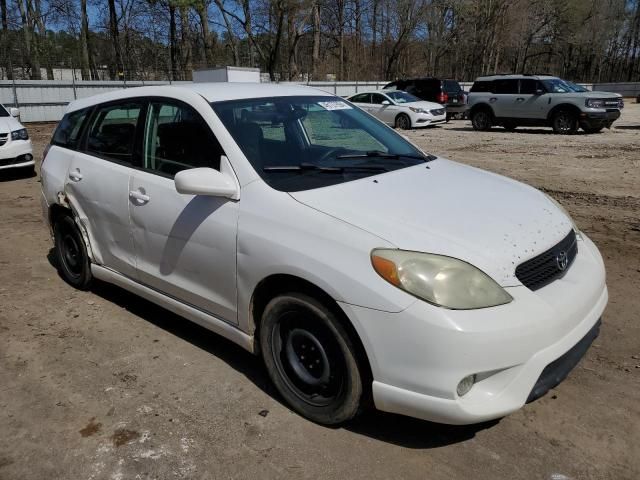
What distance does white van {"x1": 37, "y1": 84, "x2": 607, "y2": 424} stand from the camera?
2.40 metres

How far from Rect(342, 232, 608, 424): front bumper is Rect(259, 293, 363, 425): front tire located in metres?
0.15

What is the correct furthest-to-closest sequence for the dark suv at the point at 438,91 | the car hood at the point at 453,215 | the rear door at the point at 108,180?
1. the dark suv at the point at 438,91
2. the rear door at the point at 108,180
3. the car hood at the point at 453,215

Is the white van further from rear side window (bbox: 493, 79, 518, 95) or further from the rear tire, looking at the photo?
rear side window (bbox: 493, 79, 518, 95)

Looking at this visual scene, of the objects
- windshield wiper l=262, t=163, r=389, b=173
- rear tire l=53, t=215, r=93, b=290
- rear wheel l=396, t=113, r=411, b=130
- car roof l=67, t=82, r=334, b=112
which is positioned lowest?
rear wheel l=396, t=113, r=411, b=130

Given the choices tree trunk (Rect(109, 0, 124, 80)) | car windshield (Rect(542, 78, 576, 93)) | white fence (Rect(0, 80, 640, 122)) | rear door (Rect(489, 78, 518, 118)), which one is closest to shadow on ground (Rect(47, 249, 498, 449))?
car windshield (Rect(542, 78, 576, 93))

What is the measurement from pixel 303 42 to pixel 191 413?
1972 inches

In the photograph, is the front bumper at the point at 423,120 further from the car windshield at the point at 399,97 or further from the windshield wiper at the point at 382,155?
the windshield wiper at the point at 382,155

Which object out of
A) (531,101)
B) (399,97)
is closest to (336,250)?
(531,101)

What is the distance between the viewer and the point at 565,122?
57.0 feet

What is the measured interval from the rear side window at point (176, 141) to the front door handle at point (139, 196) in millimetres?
182

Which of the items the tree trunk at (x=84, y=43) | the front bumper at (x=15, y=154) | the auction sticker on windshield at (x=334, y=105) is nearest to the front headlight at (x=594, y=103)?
the auction sticker on windshield at (x=334, y=105)

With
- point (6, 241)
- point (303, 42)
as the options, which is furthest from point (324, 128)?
point (303, 42)

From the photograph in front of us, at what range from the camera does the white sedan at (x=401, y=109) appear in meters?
20.1

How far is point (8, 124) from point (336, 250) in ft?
33.6
